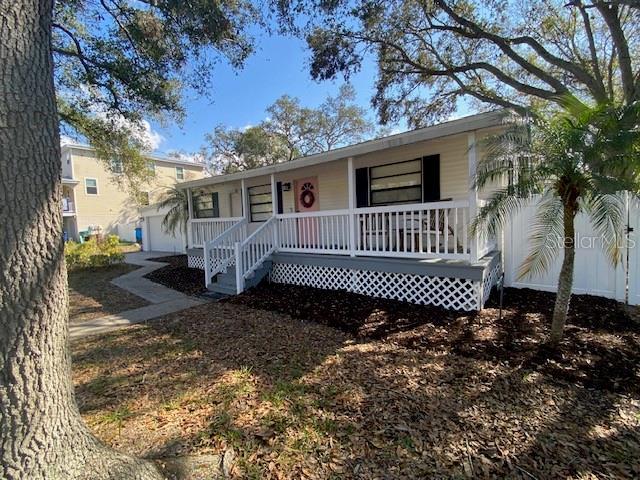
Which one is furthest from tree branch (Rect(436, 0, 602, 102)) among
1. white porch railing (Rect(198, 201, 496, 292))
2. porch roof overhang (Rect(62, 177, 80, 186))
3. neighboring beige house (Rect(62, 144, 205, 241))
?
porch roof overhang (Rect(62, 177, 80, 186))

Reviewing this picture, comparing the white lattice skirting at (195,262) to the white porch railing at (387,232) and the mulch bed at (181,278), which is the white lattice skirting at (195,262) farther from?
the white porch railing at (387,232)

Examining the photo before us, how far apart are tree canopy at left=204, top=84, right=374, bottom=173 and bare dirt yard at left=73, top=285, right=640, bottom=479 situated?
21786mm

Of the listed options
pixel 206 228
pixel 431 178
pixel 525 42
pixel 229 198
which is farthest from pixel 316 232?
pixel 525 42

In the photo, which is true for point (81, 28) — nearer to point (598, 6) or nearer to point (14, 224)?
point (14, 224)

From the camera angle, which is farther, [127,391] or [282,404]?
[127,391]

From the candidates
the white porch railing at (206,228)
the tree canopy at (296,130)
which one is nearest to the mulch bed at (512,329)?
the white porch railing at (206,228)

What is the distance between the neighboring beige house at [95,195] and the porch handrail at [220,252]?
14.3 meters

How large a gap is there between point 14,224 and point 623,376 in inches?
211

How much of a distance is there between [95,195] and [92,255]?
46.7ft

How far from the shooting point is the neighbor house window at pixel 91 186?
23047mm

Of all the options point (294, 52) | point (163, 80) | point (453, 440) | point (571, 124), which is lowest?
point (453, 440)

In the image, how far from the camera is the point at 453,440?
256 cm

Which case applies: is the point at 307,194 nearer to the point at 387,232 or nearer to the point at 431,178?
the point at 387,232

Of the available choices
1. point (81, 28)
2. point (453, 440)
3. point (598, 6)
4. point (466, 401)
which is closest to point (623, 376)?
point (466, 401)
